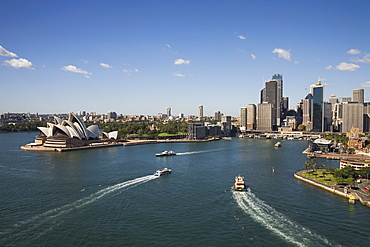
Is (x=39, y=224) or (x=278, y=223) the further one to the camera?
(x=278, y=223)

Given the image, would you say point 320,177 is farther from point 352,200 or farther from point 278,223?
point 278,223

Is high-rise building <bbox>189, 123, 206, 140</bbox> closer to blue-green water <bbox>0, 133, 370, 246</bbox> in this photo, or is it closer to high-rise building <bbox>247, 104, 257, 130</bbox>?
high-rise building <bbox>247, 104, 257, 130</bbox>

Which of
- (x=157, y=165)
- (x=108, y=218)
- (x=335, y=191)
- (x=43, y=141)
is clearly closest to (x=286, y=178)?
(x=335, y=191)

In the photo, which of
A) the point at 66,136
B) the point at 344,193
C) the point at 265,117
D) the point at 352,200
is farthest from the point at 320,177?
the point at 265,117

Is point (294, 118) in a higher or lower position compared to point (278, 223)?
higher

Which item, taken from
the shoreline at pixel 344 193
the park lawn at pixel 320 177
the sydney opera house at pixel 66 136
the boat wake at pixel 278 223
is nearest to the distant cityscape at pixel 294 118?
the sydney opera house at pixel 66 136

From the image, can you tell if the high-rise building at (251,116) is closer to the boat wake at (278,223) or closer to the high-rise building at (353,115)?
the high-rise building at (353,115)
